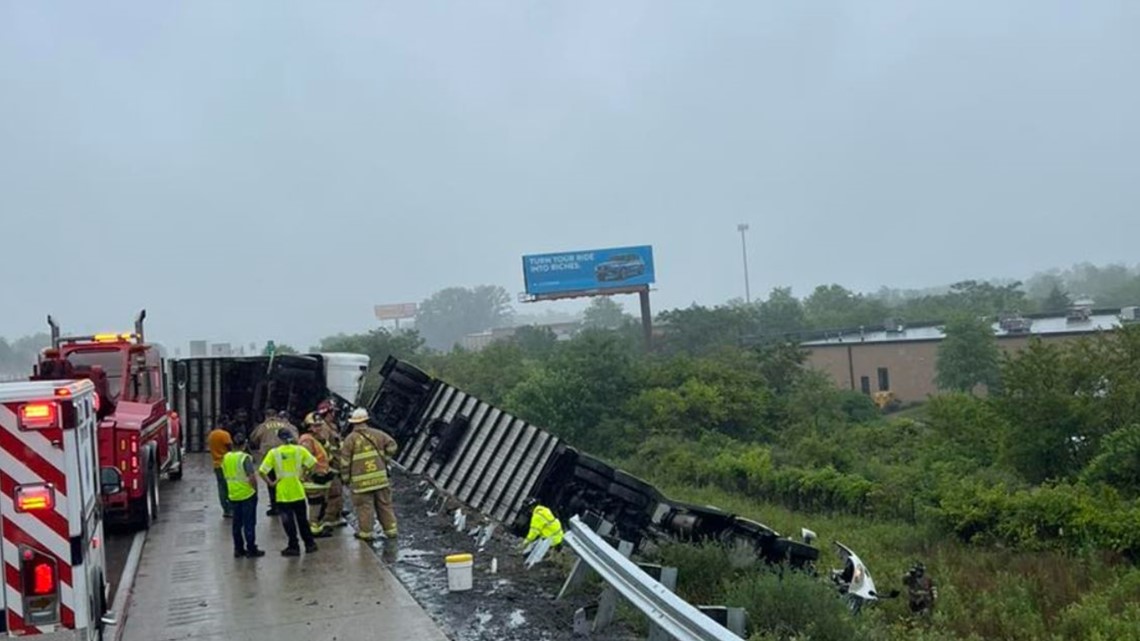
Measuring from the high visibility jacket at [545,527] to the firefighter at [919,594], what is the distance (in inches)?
151

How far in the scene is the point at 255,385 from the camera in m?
20.8

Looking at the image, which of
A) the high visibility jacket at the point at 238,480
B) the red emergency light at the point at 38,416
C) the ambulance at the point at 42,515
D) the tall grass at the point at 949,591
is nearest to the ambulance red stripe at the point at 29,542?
the ambulance at the point at 42,515

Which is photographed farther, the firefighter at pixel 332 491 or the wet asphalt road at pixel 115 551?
the firefighter at pixel 332 491

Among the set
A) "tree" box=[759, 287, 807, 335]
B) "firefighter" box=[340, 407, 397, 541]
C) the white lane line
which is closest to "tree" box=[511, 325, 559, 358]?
"tree" box=[759, 287, 807, 335]

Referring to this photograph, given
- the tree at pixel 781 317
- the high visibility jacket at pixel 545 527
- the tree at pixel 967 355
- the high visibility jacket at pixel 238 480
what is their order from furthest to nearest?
the tree at pixel 781 317
the tree at pixel 967 355
the high visibility jacket at pixel 238 480
the high visibility jacket at pixel 545 527

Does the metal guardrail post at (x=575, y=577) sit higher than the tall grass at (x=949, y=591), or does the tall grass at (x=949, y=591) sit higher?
the metal guardrail post at (x=575, y=577)

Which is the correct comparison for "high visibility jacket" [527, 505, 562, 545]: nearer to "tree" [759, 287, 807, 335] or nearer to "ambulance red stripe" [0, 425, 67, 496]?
"ambulance red stripe" [0, 425, 67, 496]

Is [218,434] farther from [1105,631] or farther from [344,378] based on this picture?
[1105,631]

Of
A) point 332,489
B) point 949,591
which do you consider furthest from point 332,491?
point 949,591

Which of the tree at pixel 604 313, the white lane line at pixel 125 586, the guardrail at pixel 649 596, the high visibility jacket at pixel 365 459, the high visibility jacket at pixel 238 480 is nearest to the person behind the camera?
the guardrail at pixel 649 596

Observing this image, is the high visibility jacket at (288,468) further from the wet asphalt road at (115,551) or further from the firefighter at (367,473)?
the wet asphalt road at (115,551)

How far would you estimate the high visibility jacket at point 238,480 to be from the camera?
10741 mm

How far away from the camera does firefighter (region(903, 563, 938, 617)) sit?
34.5ft

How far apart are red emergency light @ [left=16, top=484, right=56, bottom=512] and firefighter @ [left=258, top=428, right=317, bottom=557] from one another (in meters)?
4.47
